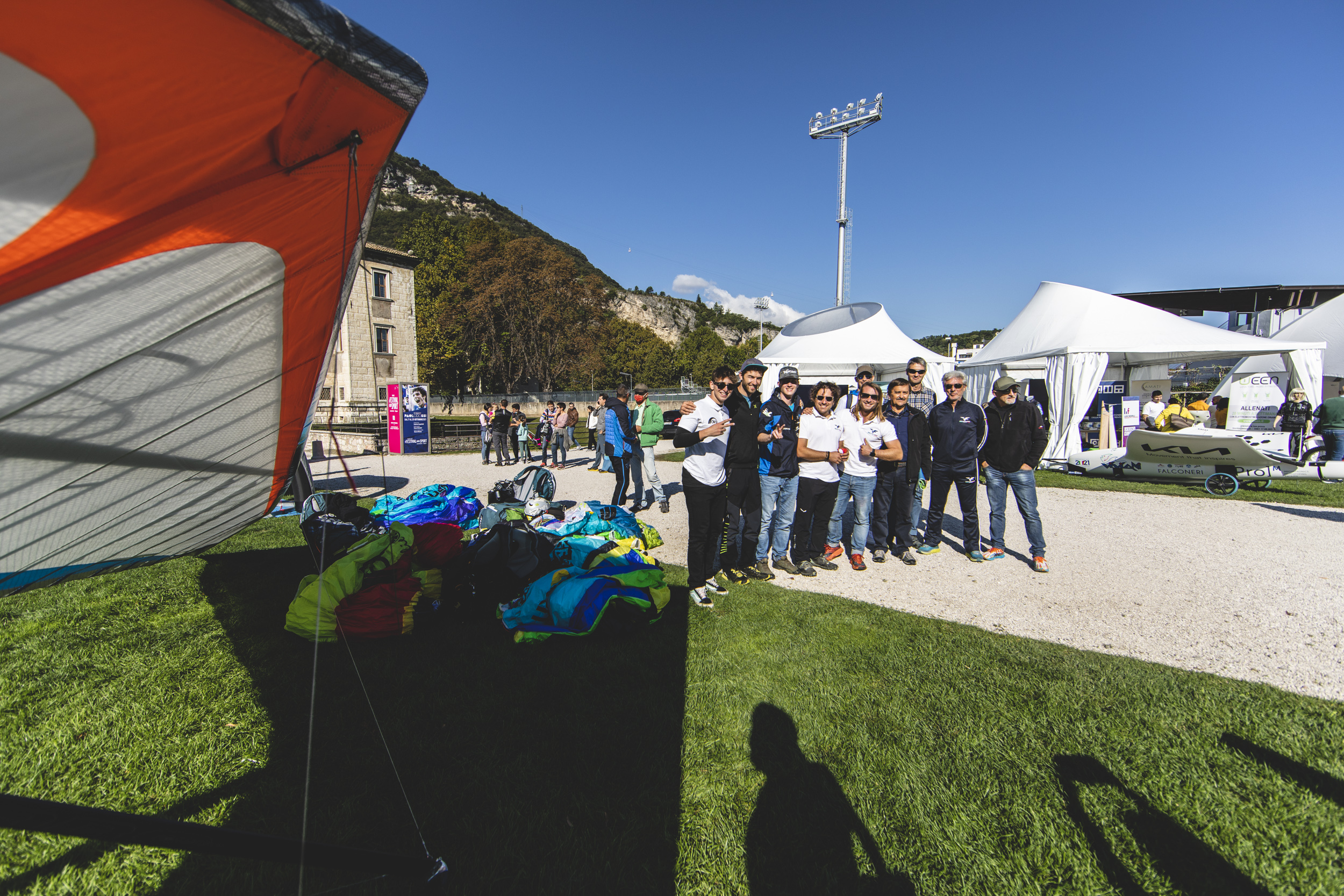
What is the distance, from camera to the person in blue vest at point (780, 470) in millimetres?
5023

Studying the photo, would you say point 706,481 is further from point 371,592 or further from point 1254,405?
point 1254,405

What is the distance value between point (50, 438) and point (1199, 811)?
4548 millimetres

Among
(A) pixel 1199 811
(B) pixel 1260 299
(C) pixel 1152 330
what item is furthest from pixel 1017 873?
(B) pixel 1260 299

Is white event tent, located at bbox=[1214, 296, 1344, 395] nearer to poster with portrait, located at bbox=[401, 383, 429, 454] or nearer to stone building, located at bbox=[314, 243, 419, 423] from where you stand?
poster with portrait, located at bbox=[401, 383, 429, 454]

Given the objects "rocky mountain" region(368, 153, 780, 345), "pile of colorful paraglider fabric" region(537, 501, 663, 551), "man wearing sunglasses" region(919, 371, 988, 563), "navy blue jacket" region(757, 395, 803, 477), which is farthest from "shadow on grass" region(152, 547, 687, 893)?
"rocky mountain" region(368, 153, 780, 345)

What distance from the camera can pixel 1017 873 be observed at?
194cm

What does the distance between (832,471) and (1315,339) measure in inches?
1123

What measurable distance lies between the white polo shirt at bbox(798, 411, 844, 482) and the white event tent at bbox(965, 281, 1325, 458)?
38.7 feet

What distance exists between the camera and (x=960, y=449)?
5770 millimetres

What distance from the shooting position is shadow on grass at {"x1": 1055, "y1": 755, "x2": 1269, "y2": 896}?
185 centimetres

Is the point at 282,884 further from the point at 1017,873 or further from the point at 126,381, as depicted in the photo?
the point at 1017,873

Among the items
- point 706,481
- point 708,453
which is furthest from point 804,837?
point 708,453

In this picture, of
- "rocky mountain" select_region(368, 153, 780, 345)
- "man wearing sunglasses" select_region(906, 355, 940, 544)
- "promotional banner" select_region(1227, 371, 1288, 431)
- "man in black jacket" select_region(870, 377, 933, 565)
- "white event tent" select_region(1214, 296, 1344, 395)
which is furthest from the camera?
"rocky mountain" select_region(368, 153, 780, 345)

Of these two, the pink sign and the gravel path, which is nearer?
the gravel path
